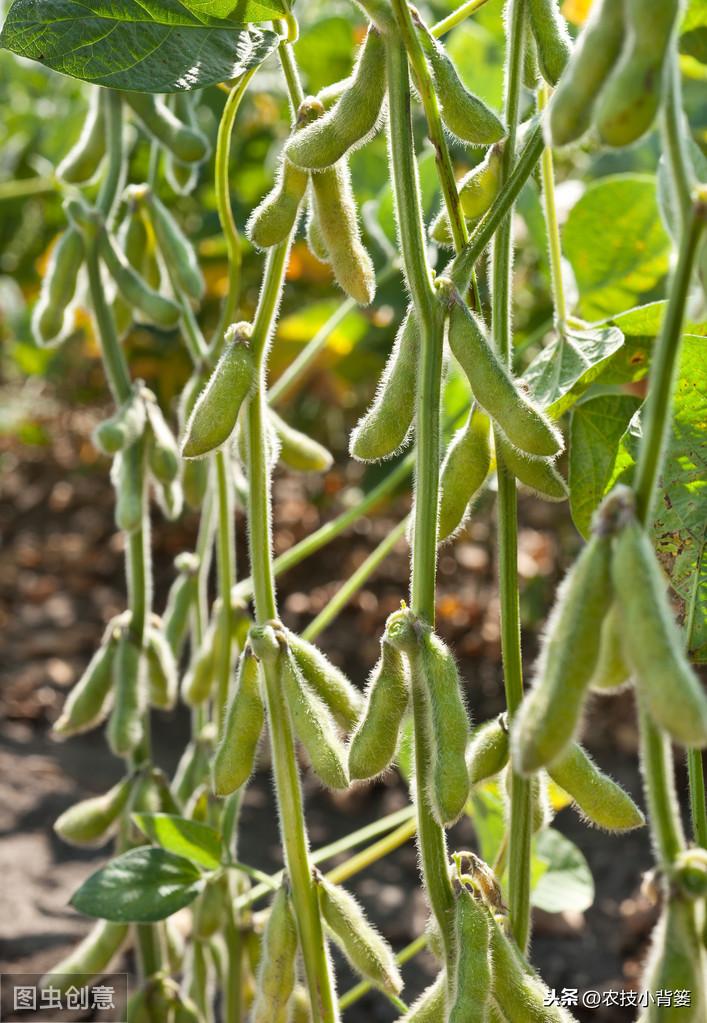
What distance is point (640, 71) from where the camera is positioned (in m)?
0.52

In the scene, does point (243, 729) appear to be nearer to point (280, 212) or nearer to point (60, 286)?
point (280, 212)

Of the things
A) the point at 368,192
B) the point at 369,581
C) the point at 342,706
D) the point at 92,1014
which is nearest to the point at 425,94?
the point at 342,706

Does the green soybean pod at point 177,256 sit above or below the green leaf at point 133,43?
below

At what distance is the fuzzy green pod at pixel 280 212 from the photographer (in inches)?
31.2

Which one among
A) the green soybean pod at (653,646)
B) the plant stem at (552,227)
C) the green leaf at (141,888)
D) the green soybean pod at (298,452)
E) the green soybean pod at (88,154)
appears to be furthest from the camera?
the green soybean pod at (88,154)

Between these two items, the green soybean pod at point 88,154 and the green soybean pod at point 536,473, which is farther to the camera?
the green soybean pod at point 88,154

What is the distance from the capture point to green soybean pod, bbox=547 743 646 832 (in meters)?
0.78

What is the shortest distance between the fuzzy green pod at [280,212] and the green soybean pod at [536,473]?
0.68ft

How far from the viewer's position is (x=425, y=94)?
2.43 ft

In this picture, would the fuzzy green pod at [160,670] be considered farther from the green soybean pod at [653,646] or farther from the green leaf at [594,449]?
the green soybean pod at [653,646]

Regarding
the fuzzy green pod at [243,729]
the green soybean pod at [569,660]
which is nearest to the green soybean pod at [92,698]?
the fuzzy green pod at [243,729]

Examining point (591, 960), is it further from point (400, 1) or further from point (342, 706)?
point (400, 1)

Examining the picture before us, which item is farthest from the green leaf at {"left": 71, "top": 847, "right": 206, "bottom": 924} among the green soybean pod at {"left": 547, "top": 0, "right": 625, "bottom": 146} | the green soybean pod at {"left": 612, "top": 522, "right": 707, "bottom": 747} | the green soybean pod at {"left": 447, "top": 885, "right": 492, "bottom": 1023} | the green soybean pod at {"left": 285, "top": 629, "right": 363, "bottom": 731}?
the green soybean pod at {"left": 547, "top": 0, "right": 625, "bottom": 146}

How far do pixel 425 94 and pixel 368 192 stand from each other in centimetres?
134
